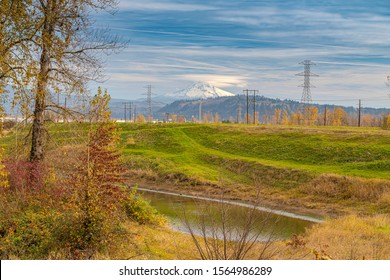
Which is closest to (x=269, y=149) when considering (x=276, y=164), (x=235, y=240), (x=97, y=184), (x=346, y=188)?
(x=276, y=164)

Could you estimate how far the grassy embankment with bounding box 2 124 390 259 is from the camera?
76.0 ft

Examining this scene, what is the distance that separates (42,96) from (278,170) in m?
29.5

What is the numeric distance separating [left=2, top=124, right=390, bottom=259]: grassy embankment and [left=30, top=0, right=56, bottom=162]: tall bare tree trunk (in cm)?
71

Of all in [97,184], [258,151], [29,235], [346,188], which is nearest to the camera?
[97,184]

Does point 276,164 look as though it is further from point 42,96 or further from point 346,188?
point 42,96

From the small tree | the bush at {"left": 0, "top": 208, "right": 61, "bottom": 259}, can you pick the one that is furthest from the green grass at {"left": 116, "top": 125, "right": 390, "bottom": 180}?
the bush at {"left": 0, "top": 208, "right": 61, "bottom": 259}

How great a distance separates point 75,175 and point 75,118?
6.29 metres

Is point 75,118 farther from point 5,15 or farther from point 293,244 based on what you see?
point 293,244

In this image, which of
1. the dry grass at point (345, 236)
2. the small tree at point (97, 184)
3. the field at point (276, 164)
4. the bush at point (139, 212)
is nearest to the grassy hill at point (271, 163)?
the field at point (276, 164)

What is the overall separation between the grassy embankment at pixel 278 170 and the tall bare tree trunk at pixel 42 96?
707mm

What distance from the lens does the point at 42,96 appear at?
21.5m

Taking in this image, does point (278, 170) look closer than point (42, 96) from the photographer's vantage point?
No

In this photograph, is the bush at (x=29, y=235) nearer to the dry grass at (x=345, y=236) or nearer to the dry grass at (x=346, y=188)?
the dry grass at (x=345, y=236)
